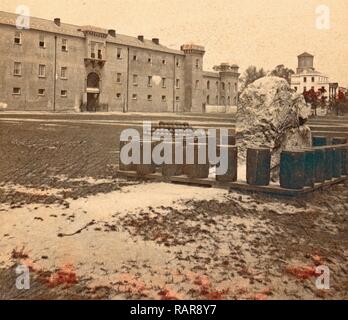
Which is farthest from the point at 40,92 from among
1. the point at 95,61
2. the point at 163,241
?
the point at 163,241

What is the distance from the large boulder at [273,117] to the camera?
820 cm

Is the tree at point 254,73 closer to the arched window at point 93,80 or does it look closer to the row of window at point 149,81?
the row of window at point 149,81

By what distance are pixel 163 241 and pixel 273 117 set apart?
4464 millimetres

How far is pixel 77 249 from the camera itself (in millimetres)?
4203

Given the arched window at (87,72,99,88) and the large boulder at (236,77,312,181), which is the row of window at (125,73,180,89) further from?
the large boulder at (236,77,312,181)

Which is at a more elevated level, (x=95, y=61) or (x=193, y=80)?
(x=95, y=61)

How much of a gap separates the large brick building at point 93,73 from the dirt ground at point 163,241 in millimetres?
19551

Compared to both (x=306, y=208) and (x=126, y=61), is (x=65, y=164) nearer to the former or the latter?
(x=306, y=208)

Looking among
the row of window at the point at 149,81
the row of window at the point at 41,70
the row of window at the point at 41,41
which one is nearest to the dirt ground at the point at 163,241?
the row of window at the point at 41,70

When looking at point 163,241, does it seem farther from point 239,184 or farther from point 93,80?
point 93,80

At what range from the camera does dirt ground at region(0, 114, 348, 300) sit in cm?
352

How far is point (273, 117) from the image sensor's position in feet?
26.9
